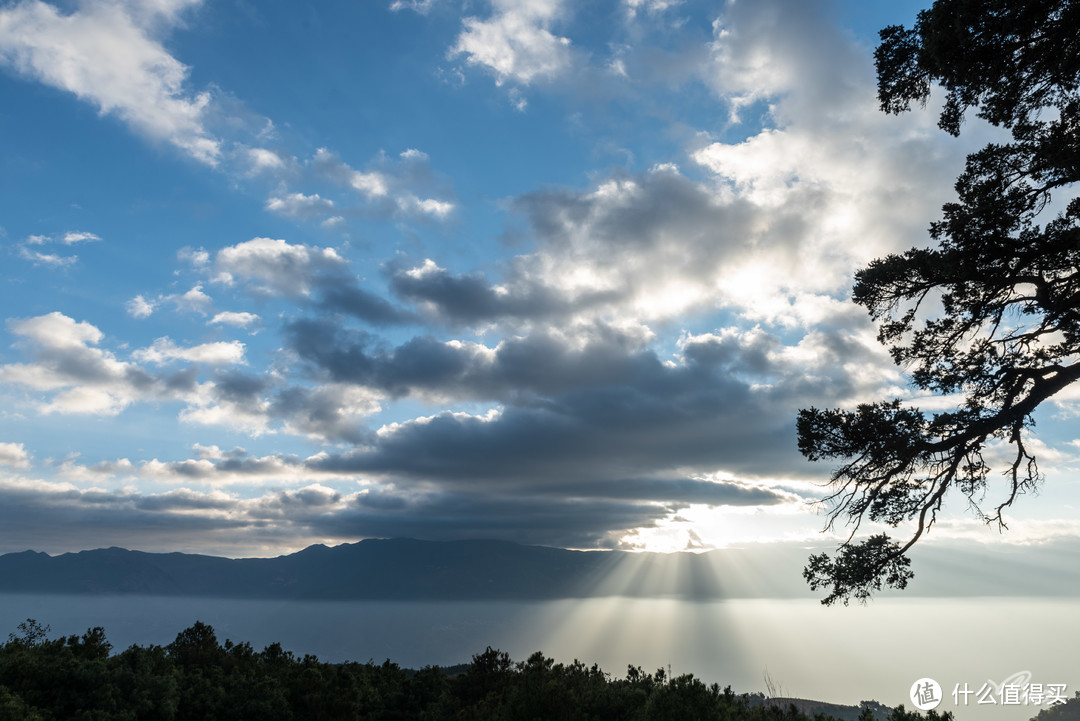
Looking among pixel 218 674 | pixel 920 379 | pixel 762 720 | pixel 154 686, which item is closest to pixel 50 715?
pixel 154 686

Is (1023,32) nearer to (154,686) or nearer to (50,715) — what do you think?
(154,686)

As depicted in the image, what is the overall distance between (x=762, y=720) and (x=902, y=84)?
15.5 m

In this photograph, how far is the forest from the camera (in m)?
13.2

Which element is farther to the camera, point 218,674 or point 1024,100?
point 218,674

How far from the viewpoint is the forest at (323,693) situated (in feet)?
43.4

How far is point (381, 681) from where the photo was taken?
1894cm

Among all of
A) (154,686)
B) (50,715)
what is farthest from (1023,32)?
(50,715)

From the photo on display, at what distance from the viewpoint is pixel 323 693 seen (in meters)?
17.1

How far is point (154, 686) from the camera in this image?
15477 millimetres

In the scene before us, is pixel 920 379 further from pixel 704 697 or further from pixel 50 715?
pixel 50 715

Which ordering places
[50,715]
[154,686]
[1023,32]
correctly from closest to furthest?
[1023,32] → [50,715] → [154,686]

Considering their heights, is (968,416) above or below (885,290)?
below

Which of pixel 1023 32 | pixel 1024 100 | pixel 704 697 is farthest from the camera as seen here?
pixel 704 697

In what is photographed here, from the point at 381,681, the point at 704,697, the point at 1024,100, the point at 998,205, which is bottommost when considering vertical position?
the point at 381,681
